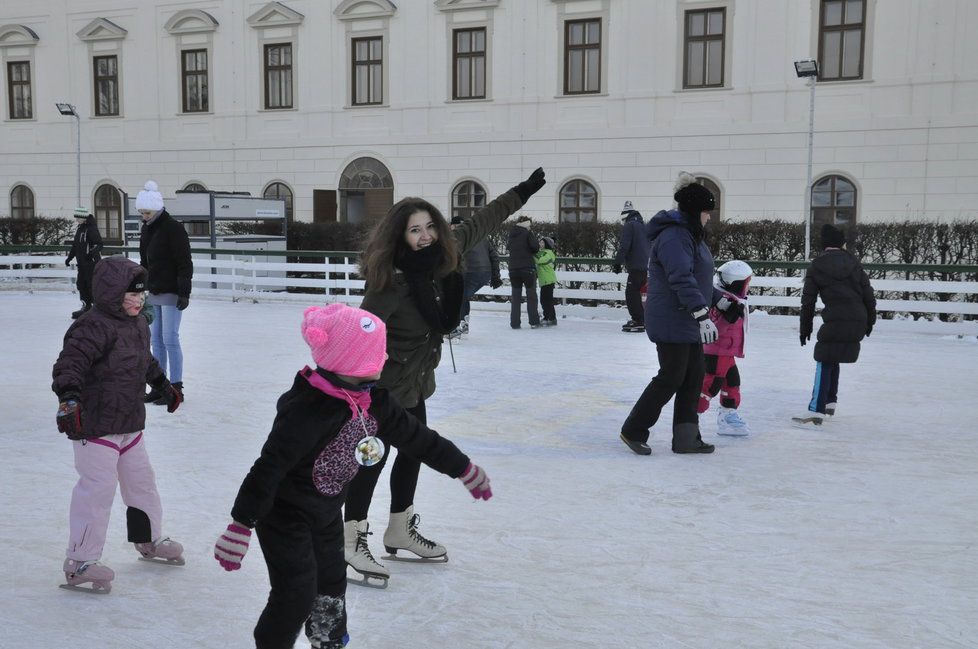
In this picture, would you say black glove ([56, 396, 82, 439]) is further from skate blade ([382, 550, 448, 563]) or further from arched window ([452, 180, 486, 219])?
arched window ([452, 180, 486, 219])

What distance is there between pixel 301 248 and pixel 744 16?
34.7ft

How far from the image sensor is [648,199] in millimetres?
23531

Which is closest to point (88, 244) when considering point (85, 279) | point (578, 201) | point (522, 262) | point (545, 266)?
point (85, 279)

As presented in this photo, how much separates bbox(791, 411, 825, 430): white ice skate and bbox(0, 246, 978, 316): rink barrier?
22.2 ft

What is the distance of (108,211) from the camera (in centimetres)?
2919

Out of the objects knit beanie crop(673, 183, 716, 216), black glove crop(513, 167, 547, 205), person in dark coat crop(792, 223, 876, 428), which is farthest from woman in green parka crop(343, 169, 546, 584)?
person in dark coat crop(792, 223, 876, 428)

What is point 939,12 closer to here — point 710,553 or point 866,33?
point 866,33

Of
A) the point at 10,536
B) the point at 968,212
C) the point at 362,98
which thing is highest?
the point at 362,98

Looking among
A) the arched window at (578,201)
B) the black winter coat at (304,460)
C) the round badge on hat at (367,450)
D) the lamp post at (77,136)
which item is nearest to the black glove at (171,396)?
the black winter coat at (304,460)

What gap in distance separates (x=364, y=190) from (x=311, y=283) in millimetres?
8687

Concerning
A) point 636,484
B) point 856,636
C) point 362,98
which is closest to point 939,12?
point 362,98

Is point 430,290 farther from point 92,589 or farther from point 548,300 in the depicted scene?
point 548,300

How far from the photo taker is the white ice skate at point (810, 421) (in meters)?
7.27

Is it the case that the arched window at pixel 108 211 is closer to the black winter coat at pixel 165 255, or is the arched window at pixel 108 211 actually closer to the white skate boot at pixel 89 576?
the black winter coat at pixel 165 255
